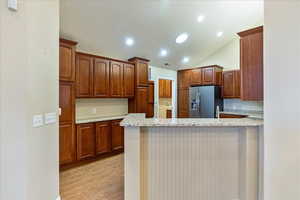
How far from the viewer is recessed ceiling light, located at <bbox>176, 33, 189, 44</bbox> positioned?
492cm

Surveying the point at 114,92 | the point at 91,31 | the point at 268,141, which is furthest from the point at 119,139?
the point at 268,141

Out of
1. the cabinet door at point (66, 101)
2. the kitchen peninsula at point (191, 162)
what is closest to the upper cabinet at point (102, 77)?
the cabinet door at point (66, 101)

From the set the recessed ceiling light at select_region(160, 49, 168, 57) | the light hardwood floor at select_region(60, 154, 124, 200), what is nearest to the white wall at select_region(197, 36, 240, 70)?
the recessed ceiling light at select_region(160, 49, 168, 57)

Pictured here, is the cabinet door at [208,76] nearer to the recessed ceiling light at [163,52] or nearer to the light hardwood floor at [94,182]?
the recessed ceiling light at [163,52]

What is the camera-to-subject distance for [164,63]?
6078 millimetres

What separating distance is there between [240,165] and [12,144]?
2.26 metres

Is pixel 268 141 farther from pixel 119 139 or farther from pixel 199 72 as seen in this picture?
pixel 199 72

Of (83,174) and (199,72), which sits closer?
(83,174)

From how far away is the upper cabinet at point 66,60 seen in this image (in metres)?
3.30

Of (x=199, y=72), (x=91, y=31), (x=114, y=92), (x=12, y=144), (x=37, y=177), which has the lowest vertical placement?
Result: (x=37, y=177)

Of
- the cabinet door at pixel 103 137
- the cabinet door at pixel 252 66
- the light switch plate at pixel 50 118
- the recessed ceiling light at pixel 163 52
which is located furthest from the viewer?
the recessed ceiling light at pixel 163 52

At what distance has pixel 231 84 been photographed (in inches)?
222

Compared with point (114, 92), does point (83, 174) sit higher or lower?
lower

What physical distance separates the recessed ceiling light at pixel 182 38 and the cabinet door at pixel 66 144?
3453 millimetres
